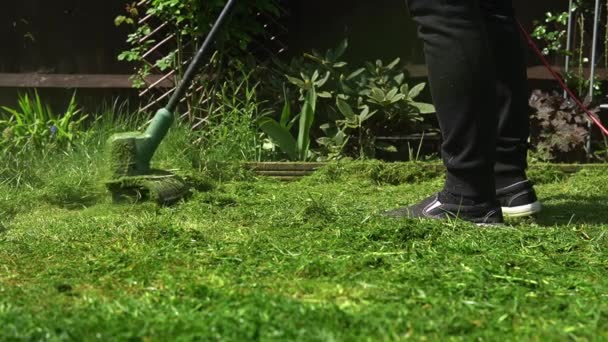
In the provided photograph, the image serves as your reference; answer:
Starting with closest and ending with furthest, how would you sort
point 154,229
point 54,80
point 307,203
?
point 154,229 → point 307,203 → point 54,80

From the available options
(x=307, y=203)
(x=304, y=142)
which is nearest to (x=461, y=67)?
(x=307, y=203)

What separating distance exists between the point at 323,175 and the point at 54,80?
2506mm

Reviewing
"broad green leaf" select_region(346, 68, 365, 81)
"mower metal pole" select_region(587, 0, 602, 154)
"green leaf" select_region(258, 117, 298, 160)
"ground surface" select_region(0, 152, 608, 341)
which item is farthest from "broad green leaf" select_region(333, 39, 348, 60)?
"ground surface" select_region(0, 152, 608, 341)

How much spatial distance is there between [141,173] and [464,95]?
56.6 inches

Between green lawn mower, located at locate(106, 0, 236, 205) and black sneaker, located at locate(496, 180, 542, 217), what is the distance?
1245mm

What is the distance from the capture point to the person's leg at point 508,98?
9.91 feet

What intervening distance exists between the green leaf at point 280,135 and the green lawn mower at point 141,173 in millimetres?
1051

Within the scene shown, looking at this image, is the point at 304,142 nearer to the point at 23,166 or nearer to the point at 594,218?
the point at 23,166

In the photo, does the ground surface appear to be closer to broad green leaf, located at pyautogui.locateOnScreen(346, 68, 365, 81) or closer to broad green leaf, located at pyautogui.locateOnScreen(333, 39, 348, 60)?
broad green leaf, located at pyautogui.locateOnScreen(346, 68, 365, 81)

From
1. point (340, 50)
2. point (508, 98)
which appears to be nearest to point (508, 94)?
point (508, 98)

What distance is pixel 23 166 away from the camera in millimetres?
4180

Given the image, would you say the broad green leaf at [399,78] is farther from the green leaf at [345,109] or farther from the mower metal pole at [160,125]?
the mower metal pole at [160,125]

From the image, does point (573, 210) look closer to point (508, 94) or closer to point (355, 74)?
point (508, 94)

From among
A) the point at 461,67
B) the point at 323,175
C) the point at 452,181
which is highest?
the point at 461,67
